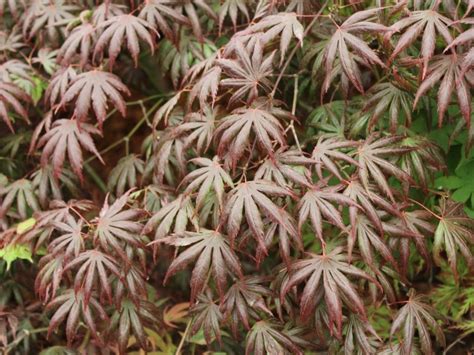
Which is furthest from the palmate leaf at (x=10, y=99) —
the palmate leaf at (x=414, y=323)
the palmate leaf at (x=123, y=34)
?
the palmate leaf at (x=414, y=323)

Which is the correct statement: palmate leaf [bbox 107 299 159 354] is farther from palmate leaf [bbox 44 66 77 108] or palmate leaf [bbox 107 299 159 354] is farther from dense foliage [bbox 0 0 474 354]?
palmate leaf [bbox 44 66 77 108]

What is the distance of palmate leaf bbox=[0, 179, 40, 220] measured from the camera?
9.01 ft

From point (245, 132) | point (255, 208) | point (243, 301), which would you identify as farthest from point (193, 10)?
point (243, 301)

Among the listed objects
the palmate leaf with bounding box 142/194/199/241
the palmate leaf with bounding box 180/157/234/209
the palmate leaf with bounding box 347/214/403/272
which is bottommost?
the palmate leaf with bounding box 347/214/403/272

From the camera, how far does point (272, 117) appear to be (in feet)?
7.06

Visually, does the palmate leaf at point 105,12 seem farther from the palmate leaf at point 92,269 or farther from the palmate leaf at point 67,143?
the palmate leaf at point 92,269

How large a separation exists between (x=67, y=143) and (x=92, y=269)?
1.85 feet

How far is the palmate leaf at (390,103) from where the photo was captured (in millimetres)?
2322

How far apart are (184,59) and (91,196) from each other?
105cm

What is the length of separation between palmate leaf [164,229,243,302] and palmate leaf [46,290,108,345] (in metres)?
0.41

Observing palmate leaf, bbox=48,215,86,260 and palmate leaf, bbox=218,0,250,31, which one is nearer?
palmate leaf, bbox=48,215,86,260

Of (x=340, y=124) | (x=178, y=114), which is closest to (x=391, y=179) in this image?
(x=340, y=124)

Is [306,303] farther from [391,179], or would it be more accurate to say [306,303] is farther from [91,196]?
[91,196]

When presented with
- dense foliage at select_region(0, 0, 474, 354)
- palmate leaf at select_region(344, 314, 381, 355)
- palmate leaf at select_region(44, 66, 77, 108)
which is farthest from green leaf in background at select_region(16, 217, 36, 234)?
palmate leaf at select_region(344, 314, 381, 355)
